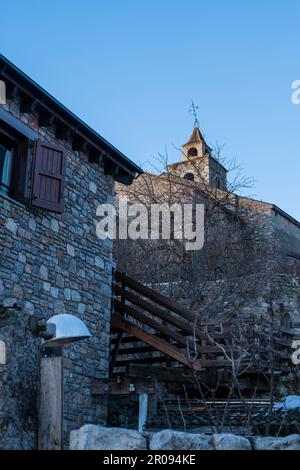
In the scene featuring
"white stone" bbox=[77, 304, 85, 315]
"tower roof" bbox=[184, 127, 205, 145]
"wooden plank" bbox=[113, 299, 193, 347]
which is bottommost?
"wooden plank" bbox=[113, 299, 193, 347]

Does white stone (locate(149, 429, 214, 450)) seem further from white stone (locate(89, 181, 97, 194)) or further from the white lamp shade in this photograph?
white stone (locate(89, 181, 97, 194))

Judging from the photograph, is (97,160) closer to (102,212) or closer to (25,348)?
(102,212)

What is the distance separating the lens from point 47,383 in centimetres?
538

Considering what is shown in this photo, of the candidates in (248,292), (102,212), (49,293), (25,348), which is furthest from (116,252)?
(25,348)

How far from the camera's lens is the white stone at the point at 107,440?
399 centimetres

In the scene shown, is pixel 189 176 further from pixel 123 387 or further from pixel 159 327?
pixel 123 387

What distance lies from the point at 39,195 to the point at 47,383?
12.9 feet

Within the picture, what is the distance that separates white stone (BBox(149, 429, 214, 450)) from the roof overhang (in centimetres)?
581

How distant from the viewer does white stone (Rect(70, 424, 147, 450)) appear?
3.99 metres

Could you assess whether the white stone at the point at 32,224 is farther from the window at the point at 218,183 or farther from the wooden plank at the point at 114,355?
the window at the point at 218,183

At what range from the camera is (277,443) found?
424cm

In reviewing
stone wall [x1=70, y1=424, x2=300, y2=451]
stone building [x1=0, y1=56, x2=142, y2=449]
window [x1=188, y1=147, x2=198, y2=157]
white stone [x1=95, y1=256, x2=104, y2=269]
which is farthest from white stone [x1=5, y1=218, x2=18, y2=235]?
window [x1=188, y1=147, x2=198, y2=157]

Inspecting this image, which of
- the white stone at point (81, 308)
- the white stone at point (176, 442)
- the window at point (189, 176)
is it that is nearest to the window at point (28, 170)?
the white stone at point (81, 308)

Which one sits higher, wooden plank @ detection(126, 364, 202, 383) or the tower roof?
the tower roof
